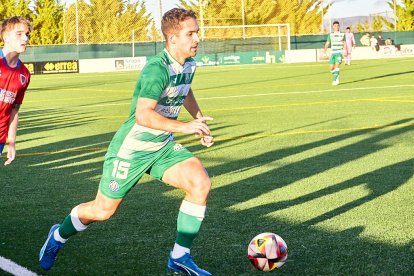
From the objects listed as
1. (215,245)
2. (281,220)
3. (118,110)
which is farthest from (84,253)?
(118,110)

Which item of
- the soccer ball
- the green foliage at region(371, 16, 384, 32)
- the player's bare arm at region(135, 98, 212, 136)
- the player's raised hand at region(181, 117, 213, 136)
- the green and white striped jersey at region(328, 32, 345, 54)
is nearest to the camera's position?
the player's raised hand at region(181, 117, 213, 136)

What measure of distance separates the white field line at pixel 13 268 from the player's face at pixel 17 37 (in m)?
1.83

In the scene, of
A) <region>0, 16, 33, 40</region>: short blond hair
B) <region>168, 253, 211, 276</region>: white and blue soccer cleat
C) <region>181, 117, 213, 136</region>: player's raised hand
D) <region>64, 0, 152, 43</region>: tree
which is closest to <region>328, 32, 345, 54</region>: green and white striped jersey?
<region>0, 16, 33, 40</region>: short blond hair

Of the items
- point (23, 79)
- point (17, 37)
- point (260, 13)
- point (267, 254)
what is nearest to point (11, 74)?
point (23, 79)

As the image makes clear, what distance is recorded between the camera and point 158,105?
5426 mm

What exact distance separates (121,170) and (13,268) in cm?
101

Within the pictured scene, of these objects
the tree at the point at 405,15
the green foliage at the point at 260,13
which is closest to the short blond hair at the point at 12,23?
the green foliage at the point at 260,13

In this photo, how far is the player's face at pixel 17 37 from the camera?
667 cm

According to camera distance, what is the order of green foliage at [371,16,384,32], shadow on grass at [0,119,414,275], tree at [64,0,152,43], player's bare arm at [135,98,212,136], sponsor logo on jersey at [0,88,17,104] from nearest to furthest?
player's bare arm at [135,98,212,136] < shadow on grass at [0,119,414,275] < sponsor logo on jersey at [0,88,17,104] < tree at [64,0,152,43] < green foliage at [371,16,384,32]

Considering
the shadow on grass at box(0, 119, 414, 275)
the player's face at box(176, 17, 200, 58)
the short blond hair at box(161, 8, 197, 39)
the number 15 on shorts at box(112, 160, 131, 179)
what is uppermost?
the short blond hair at box(161, 8, 197, 39)

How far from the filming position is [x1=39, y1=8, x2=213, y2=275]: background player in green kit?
5367 millimetres

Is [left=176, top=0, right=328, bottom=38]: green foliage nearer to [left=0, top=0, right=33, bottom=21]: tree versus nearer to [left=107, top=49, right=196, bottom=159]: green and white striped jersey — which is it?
[left=0, top=0, right=33, bottom=21]: tree

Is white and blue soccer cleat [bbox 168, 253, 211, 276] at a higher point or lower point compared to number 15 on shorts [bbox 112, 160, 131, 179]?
lower

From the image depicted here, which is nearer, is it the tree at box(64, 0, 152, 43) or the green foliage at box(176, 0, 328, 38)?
the tree at box(64, 0, 152, 43)
